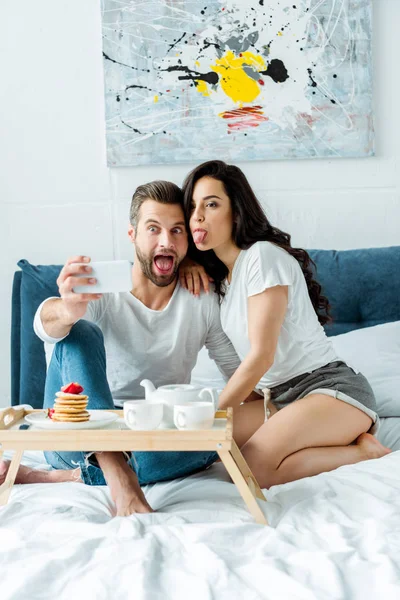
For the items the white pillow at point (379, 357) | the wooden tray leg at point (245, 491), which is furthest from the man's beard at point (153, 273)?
the wooden tray leg at point (245, 491)

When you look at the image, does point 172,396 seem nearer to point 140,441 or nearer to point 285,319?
point 140,441

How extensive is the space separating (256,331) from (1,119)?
168 cm

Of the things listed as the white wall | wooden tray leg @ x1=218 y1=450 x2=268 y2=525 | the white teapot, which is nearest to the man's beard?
the white teapot

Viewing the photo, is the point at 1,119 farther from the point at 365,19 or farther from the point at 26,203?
the point at 365,19

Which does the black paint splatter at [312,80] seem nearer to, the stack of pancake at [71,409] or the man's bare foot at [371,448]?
the man's bare foot at [371,448]

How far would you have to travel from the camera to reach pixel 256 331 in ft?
6.06

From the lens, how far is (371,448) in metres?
1.88

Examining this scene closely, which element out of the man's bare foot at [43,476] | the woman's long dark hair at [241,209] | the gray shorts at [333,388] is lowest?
the man's bare foot at [43,476]

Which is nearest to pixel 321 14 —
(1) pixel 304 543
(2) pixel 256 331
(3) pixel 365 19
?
(3) pixel 365 19

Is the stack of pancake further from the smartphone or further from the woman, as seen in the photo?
the woman

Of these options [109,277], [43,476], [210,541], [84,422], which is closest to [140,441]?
[84,422]

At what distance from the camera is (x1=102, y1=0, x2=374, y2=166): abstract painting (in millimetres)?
2826

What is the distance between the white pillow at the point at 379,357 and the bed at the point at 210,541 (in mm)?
151

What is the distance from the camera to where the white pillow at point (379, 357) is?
221cm
